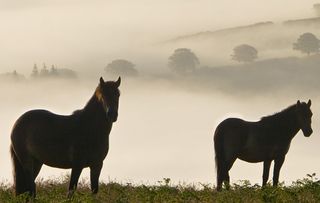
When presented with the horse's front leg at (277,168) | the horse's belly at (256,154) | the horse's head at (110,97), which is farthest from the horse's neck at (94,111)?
the horse's front leg at (277,168)

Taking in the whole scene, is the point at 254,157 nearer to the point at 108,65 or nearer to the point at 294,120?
the point at 294,120

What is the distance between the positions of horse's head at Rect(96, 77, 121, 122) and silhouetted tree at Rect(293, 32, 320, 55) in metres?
132

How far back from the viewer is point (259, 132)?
70.4 ft

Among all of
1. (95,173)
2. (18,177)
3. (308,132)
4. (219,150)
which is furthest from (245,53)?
(95,173)

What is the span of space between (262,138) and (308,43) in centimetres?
12932

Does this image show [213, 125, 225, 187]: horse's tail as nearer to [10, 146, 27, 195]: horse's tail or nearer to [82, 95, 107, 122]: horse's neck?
[82, 95, 107, 122]: horse's neck

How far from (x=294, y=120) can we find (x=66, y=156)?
7.77 m

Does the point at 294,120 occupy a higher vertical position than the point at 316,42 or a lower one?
lower

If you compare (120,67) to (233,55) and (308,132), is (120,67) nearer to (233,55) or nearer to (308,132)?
(233,55)

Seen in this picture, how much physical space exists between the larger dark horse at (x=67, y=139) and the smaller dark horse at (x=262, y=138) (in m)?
5.16

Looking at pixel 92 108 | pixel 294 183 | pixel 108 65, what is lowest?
pixel 294 183

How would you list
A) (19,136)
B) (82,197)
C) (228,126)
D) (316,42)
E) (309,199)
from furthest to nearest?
(316,42) → (228,126) → (19,136) → (309,199) → (82,197)

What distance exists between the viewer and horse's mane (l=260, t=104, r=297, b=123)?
71.3 feet

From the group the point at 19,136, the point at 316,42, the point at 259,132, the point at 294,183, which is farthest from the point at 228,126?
the point at 316,42
